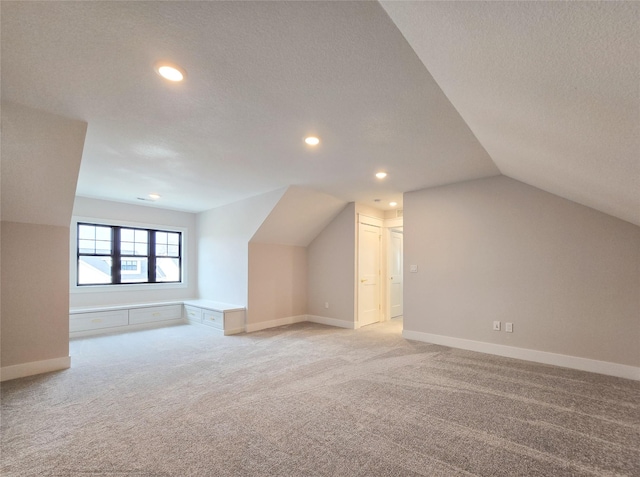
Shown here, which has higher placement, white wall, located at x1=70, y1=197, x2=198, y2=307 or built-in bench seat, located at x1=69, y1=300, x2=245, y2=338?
white wall, located at x1=70, y1=197, x2=198, y2=307

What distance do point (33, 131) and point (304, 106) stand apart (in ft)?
7.71

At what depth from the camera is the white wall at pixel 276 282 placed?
5.68 m

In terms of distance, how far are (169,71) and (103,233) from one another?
5.30m

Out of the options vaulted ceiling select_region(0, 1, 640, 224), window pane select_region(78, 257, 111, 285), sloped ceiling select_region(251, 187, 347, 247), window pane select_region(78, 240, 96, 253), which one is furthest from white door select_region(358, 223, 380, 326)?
window pane select_region(78, 240, 96, 253)

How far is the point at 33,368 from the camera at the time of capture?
11.2ft

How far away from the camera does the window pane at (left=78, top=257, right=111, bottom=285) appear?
5.66 metres

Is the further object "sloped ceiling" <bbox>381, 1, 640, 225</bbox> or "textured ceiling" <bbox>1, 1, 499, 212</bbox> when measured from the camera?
"textured ceiling" <bbox>1, 1, 499, 212</bbox>

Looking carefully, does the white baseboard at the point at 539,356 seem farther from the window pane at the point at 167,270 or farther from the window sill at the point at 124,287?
the window pane at the point at 167,270

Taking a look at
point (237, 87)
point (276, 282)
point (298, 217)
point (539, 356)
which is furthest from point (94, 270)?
point (539, 356)

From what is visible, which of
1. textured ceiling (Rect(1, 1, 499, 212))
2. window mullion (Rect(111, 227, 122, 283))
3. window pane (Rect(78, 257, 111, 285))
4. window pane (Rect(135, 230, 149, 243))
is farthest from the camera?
window pane (Rect(135, 230, 149, 243))

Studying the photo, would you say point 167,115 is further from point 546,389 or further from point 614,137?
point 546,389

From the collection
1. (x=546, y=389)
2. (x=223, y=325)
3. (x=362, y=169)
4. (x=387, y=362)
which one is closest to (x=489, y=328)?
(x=546, y=389)

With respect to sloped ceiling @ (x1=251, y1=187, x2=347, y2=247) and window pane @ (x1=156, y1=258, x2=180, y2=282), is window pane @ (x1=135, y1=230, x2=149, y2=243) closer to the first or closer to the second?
window pane @ (x1=156, y1=258, x2=180, y2=282)

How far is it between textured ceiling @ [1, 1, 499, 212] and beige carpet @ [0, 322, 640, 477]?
2.46 m
